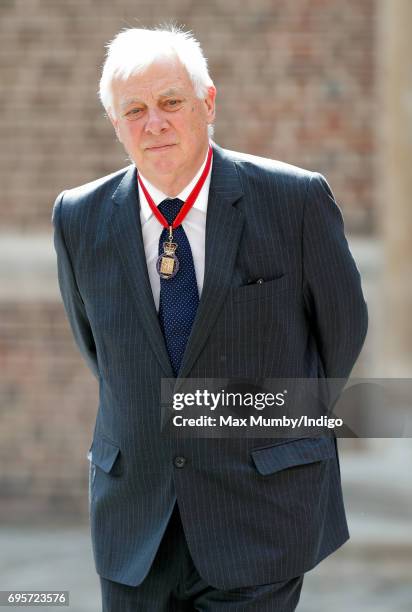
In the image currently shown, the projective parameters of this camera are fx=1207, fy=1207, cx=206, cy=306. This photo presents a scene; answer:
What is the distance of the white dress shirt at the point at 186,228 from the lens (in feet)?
9.76

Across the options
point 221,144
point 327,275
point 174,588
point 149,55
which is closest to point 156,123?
point 149,55

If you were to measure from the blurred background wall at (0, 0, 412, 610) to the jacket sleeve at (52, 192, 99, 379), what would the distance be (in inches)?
114

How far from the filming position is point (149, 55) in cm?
292

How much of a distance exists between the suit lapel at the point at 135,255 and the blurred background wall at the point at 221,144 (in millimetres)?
3319

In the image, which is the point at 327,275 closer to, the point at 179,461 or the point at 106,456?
the point at 179,461

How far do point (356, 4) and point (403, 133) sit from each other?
720 millimetres

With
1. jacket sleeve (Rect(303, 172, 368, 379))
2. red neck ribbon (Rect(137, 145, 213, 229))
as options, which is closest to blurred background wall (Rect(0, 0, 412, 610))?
jacket sleeve (Rect(303, 172, 368, 379))

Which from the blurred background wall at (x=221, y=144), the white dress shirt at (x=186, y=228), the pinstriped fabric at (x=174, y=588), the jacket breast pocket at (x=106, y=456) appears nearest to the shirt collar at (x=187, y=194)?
the white dress shirt at (x=186, y=228)

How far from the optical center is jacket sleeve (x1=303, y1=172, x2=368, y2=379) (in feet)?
9.79

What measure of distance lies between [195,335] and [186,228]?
30cm

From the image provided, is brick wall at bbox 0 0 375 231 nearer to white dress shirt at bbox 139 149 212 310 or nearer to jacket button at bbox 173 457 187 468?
white dress shirt at bbox 139 149 212 310

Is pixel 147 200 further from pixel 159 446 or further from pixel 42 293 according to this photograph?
pixel 42 293

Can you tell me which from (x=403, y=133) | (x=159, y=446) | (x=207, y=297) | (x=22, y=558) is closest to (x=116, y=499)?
(x=159, y=446)

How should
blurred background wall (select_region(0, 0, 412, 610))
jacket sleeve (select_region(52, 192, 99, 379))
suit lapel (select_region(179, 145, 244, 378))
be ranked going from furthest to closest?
blurred background wall (select_region(0, 0, 412, 610))
jacket sleeve (select_region(52, 192, 99, 379))
suit lapel (select_region(179, 145, 244, 378))
